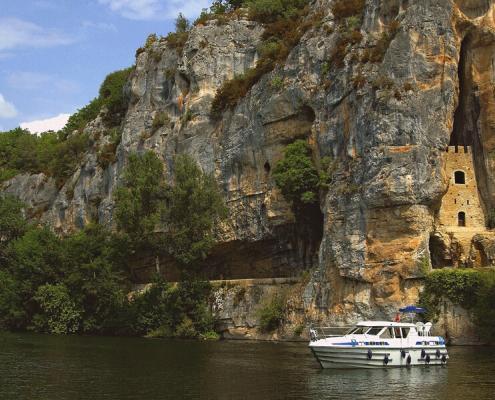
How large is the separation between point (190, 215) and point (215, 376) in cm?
2620

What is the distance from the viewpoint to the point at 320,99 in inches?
2341

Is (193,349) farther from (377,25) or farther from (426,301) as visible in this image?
(377,25)

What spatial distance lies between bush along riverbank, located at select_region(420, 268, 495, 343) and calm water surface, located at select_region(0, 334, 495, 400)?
8.60ft

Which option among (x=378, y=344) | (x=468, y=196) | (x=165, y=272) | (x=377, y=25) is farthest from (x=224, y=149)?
(x=378, y=344)

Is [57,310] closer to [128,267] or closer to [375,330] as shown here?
[128,267]

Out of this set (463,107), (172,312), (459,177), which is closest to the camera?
(459,177)

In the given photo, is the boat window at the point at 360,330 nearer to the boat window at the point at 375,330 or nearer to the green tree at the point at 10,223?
the boat window at the point at 375,330

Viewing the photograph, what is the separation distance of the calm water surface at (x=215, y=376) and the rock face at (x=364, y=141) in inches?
292

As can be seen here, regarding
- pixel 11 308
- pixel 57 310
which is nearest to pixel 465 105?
pixel 57 310

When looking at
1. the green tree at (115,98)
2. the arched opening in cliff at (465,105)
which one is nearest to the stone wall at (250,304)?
the arched opening in cliff at (465,105)

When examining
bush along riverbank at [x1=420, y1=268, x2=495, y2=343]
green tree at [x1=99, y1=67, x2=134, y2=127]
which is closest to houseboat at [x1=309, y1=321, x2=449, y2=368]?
bush along riverbank at [x1=420, y1=268, x2=495, y2=343]

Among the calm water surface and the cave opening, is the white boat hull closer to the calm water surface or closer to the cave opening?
the calm water surface

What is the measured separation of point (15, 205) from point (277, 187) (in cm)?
3321

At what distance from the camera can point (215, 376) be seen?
34125 millimetres
